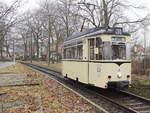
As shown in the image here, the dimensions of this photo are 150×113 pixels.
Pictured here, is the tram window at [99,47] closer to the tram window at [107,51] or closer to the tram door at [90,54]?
the tram window at [107,51]

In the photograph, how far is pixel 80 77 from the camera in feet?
45.3

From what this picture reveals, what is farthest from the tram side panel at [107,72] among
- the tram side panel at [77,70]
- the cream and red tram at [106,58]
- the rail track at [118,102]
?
the tram side panel at [77,70]

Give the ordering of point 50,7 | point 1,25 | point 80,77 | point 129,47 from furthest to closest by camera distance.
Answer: point 50,7 → point 80,77 → point 129,47 → point 1,25

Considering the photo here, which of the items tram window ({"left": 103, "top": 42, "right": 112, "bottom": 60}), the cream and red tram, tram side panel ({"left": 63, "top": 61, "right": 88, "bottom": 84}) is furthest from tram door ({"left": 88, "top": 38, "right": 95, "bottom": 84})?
tram window ({"left": 103, "top": 42, "right": 112, "bottom": 60})

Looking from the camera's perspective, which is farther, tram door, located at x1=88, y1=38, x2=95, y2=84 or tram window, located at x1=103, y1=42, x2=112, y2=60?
tram door, located at x1=88, y1=38, x2=95, y2=84

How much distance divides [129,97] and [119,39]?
110 inches

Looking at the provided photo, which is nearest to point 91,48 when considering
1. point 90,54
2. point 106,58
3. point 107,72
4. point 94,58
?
point 90,54

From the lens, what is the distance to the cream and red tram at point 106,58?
11.4 meters

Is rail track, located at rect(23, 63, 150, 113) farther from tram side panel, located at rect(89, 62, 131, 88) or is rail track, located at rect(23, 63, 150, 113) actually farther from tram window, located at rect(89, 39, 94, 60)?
tram window, located at rect(89, 39, 94, 60)

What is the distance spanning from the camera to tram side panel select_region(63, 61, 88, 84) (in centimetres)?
1300

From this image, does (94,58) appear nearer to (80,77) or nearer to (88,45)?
(88,45)

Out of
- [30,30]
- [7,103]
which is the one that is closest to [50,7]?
[30,30]

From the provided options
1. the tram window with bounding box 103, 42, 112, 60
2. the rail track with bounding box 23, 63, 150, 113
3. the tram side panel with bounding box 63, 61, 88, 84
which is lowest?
the rail track with bounding box 23, 63, 150, 113

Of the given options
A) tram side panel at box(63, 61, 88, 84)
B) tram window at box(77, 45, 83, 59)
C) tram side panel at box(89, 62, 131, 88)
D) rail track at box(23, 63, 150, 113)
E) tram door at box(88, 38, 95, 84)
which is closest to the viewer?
rail track at box(23, 63, 150, 113)
